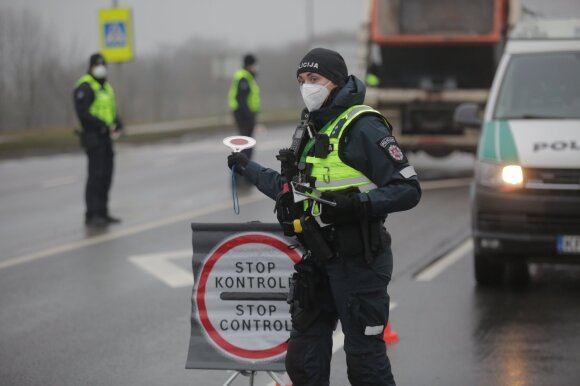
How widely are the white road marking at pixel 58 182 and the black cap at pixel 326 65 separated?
45.2ft

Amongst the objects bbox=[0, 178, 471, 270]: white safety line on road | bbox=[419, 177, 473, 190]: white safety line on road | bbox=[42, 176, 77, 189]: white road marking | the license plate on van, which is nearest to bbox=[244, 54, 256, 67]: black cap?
bbox=[0, 178, 471, 270]: white safety line on road

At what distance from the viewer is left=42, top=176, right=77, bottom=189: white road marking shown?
18.7 m

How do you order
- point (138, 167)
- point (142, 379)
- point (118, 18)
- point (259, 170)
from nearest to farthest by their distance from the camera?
1. point (259, 170)
2. point (142, 379)
3. point (138, 167)
4. point (118, 18)

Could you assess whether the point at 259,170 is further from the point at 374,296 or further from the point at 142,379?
the point at 142,379

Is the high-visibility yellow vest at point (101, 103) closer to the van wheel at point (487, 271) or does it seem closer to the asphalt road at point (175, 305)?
the asphalt road at point (175, 305)

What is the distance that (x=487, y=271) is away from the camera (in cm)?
954

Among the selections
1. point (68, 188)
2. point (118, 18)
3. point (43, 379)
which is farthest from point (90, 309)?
point (118, 18)

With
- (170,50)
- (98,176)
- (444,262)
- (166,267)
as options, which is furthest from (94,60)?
(170,50)

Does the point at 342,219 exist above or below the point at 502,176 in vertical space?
above

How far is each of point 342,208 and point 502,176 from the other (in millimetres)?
4368

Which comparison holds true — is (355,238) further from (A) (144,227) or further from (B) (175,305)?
(A) (144,227)

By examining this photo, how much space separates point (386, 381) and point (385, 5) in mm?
14438

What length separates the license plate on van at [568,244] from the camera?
8805 millimetres

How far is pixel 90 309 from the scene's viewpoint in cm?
891
